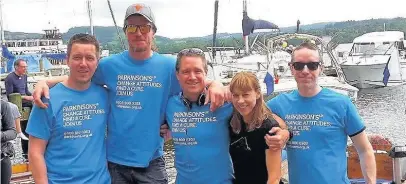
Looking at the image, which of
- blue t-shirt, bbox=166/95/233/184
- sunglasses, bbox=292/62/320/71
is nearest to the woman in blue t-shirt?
blue t-shirt, bbox=166/95/233/184

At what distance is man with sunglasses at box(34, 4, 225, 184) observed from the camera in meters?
3.54

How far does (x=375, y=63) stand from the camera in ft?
123

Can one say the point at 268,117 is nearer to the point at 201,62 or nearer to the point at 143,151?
the point at 201,62

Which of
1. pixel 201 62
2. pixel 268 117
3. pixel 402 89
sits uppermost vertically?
pixel 201 62

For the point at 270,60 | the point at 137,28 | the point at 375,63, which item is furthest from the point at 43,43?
the point at 137,28

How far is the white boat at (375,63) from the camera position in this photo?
3756 centimetres

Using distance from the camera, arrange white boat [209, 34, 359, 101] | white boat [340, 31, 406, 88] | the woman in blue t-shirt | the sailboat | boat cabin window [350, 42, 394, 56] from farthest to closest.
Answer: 1. boat cabin window [350, 42, 394, 56]
2. white boat [340, 31, 406, 88]
3. the sailboat
4. white boat [209, 34, 359, 101]
5. the woman in blue t-shirt

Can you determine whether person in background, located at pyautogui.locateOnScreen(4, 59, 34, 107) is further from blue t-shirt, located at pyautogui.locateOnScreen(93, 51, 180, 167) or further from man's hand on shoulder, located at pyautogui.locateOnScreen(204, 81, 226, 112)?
man's hand on shoulder, located at pyautogui.locateOnScreen(204, 81, 226, 112)

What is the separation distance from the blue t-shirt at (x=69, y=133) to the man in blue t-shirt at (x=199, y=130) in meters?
0.57

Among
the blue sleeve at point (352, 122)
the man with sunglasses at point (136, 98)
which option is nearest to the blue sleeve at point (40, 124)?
the man with sunglasses at point (136, 98)

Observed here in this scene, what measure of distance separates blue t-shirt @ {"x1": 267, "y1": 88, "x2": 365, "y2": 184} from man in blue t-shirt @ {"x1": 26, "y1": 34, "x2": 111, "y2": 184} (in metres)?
1.36

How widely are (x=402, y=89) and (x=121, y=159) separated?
1496 inches

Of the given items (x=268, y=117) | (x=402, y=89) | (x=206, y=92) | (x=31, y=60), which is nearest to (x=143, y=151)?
(x=206, y=92)

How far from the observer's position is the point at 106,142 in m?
3.58
